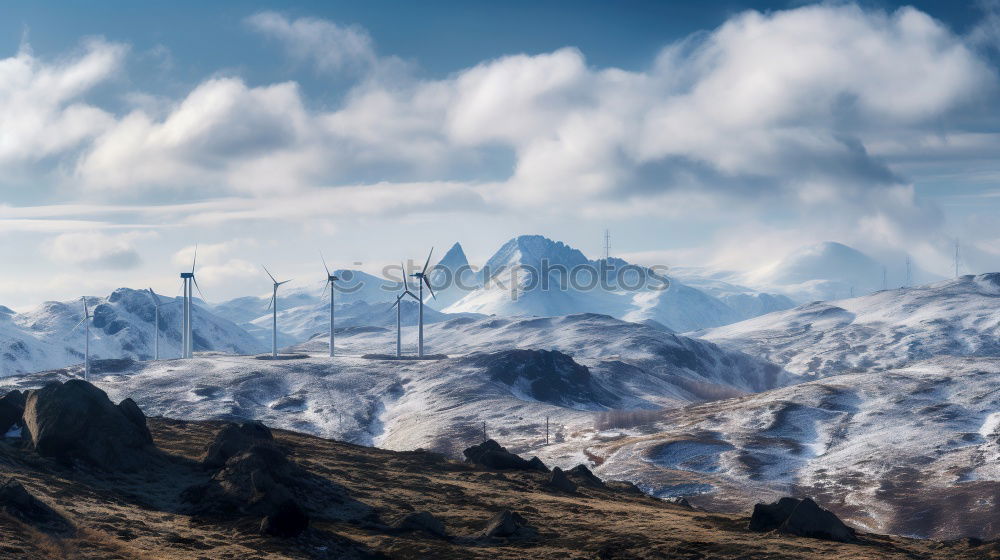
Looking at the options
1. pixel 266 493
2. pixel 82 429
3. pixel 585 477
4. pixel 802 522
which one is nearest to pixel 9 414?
Result: pixel 82 429

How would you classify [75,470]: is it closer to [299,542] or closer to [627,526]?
[299,542]

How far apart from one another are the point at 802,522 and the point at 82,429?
61.7 m

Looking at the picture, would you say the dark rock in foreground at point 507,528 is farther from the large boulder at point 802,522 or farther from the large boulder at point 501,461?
the large boulder at point 501,461

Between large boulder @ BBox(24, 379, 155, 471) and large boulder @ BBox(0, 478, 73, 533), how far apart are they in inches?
708

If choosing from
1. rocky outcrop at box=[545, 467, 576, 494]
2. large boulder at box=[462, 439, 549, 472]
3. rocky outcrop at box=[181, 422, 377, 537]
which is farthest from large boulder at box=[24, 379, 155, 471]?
rocky outcrop at box=[545, 467, 576, 494]

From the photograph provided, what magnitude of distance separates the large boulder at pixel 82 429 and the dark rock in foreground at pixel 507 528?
108ft

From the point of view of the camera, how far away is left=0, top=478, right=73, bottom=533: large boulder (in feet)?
196

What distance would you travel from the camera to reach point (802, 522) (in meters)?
72.6

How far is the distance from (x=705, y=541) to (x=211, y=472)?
145 ft

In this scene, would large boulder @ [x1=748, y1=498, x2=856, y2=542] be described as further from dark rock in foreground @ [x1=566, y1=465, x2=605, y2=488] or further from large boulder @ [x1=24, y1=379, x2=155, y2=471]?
large boulder @ [x1=24, y1=379, x2=155, y2=471]

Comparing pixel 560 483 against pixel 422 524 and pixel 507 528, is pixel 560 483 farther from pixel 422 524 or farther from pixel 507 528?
pixel 422 524

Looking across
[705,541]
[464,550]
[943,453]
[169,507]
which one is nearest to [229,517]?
[169,507]

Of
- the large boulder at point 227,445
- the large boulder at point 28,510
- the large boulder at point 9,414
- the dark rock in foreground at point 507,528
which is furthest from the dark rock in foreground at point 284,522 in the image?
the large boulder at point 9,414

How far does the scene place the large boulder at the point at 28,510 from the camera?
2356 inches
